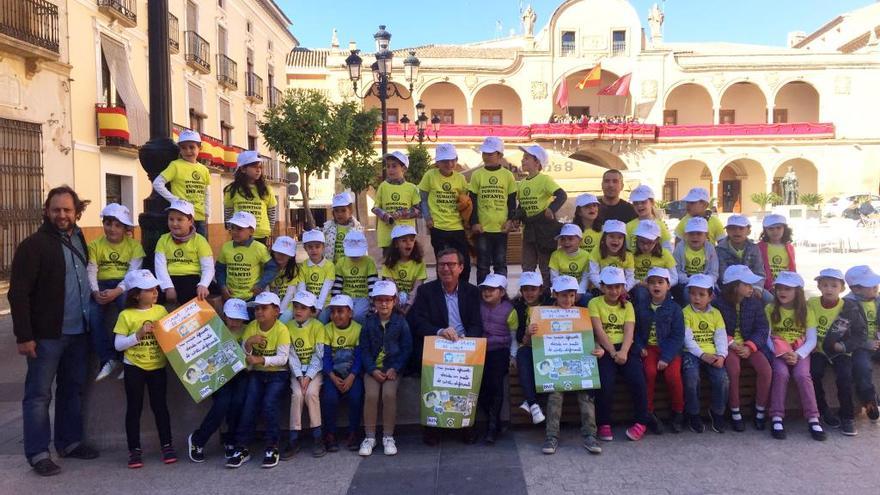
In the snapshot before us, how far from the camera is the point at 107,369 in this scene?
441 centimetres

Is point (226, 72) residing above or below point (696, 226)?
above

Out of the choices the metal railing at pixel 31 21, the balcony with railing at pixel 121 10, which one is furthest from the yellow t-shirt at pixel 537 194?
the balcony with railing at pixel 121 10

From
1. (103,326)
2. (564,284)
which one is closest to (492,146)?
(564,284)

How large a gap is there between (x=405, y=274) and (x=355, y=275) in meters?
0.43

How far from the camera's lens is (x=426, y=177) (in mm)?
5930

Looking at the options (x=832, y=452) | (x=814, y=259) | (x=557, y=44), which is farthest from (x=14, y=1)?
(x=557, y=44)

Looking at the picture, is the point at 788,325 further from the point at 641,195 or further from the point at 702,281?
the point at 641,195

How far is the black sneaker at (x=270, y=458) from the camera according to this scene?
4.14 m

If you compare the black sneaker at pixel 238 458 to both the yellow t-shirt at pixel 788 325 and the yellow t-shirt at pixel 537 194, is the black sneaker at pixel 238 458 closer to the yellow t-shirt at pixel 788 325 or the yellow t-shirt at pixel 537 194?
the yellow t-shirt at pixel 537 194

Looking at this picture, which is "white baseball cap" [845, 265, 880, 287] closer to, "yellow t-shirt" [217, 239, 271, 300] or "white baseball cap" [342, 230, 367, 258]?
"white baseball cap" [342, 230, 367, 258]

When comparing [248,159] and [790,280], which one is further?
[248,159]

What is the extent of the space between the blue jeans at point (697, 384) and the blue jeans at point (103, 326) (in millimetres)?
4193

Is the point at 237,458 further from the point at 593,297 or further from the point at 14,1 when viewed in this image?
the point at 14,1

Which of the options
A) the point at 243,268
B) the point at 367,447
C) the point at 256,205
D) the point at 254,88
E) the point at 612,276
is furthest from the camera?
the point at 254,88
